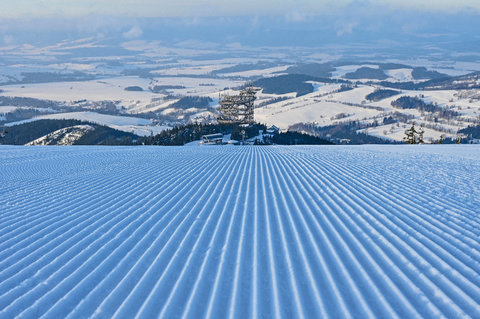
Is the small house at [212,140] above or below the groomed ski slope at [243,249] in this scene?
above

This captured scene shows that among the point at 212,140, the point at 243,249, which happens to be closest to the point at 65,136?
the point at 212,140

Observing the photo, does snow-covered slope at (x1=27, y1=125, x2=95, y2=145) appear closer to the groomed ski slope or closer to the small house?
the small house

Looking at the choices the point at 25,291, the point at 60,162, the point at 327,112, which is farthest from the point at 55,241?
the point at 327,112

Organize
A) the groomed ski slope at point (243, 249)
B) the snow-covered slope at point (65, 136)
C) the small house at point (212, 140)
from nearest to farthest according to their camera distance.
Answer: the groomed ski slope at point (243, 249) → the small house at point (212, 140) → the snow-covered slope at point (65, 136)

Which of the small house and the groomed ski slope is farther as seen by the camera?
the small house

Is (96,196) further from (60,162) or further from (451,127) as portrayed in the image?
(451,127)

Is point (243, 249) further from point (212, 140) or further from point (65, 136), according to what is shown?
point (65, 136)

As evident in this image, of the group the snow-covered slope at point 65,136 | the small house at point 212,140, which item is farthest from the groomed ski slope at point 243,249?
the snow-covered slope at point 65,136

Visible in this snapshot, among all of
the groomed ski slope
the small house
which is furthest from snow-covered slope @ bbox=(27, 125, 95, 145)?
the groomed ski slope

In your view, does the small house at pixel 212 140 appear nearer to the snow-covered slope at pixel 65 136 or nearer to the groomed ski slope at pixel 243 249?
the groomed ski slope at pixel 243 249
